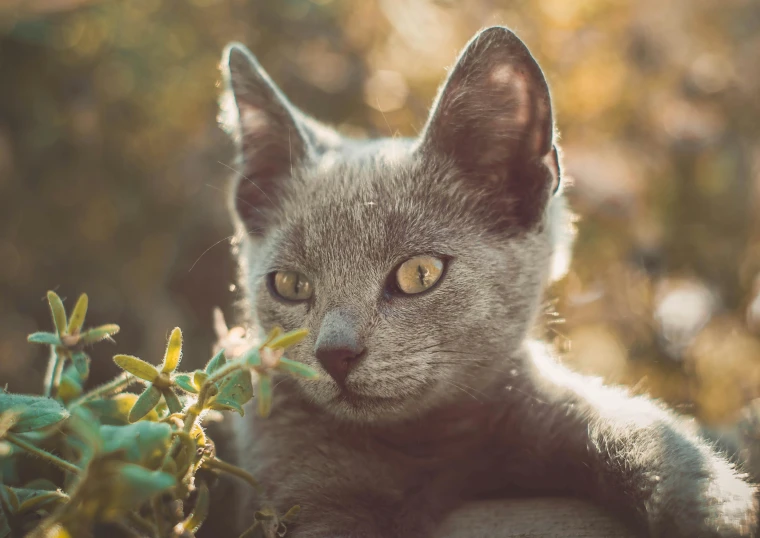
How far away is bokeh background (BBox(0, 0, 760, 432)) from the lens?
274 centimetres

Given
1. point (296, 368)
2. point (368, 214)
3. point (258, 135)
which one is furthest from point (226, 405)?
point (258, 135)

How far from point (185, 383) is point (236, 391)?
0.23 ft

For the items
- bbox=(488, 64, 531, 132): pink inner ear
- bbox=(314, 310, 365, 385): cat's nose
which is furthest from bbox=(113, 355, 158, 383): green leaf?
bbox=(488, 64, 531, 132): pink inner ear

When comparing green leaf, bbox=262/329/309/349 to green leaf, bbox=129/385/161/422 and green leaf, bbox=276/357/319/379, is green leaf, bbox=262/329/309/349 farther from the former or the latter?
green leaf, bbox=129/385/161/422

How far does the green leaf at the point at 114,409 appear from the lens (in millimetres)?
983

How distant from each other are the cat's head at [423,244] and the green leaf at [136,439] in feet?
1.59

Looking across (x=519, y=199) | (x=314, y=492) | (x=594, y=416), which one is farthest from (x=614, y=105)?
(x=314, y=492)

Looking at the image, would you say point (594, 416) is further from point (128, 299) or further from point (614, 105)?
point (128, 299)

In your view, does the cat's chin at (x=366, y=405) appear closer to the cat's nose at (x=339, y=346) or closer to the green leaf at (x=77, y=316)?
the cat's nose at (x=339, y=346)

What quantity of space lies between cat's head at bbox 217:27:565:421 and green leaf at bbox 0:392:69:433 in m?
0.46

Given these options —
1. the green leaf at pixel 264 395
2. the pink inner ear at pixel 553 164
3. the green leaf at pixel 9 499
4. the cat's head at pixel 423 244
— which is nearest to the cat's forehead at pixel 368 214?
the cat's head at pixel 423 244

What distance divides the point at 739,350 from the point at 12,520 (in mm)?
2635

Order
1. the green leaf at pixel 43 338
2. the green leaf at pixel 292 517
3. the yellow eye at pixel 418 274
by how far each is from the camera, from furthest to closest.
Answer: the yellow eye at pixel 418 274 → the green leaf at pixel 292 517 → the green leaf at pixel 43 338

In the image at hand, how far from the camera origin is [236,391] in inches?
36.3
